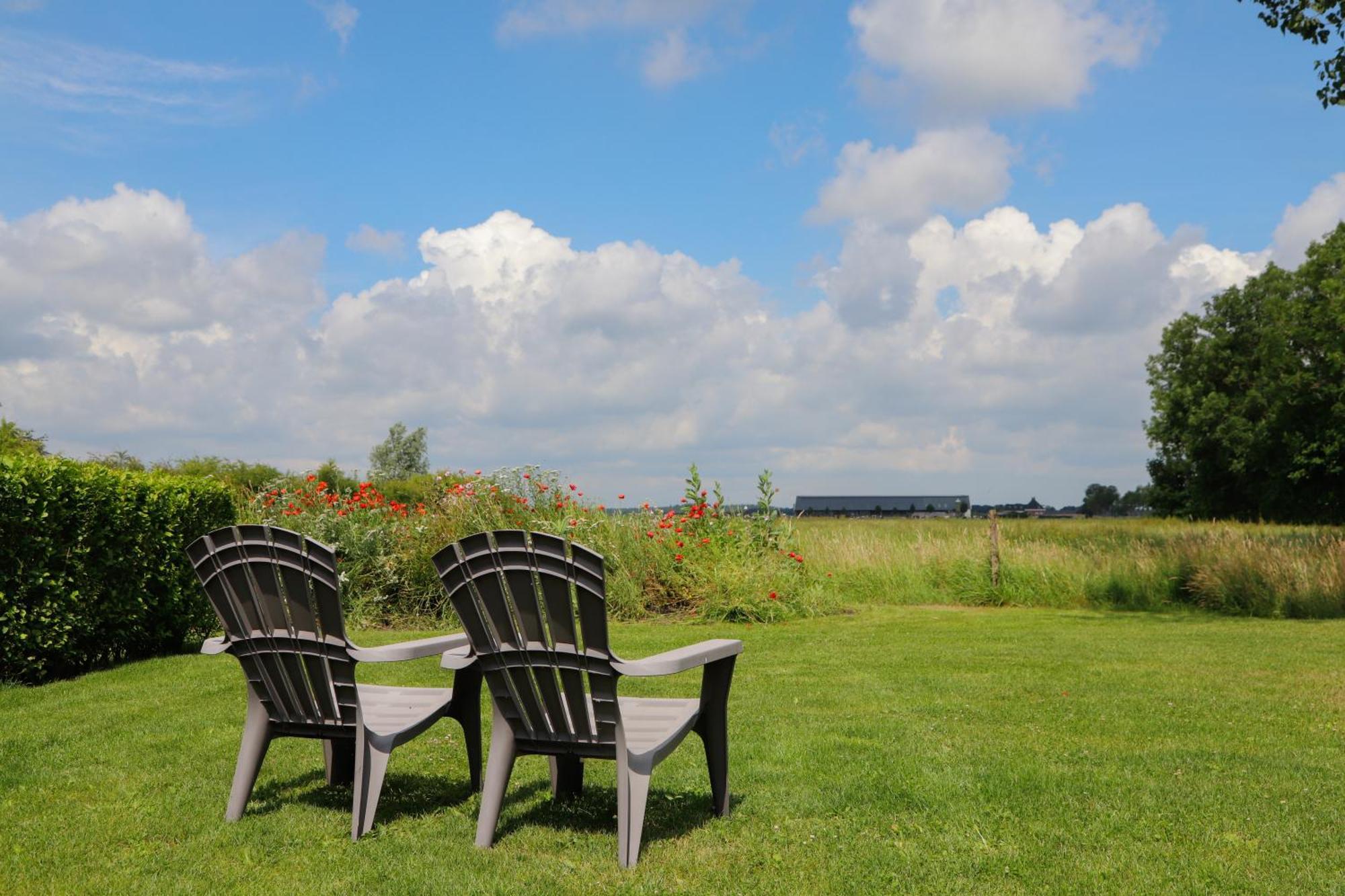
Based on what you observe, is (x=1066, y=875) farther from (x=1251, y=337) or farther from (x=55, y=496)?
(x=1251, y=337)

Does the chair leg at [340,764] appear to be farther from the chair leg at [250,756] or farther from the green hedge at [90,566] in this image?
the green hedge at [90,566]

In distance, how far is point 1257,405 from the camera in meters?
39.6

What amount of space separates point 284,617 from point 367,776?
2.51ft

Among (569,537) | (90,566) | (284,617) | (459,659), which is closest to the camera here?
(459,659)

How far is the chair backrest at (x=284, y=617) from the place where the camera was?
14.3 ft

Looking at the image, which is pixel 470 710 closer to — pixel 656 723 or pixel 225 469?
pixel 656 723

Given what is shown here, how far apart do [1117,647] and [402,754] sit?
25.4ft

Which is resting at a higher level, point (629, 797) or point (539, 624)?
point (539, 624)

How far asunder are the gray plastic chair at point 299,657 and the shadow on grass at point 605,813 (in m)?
0.51

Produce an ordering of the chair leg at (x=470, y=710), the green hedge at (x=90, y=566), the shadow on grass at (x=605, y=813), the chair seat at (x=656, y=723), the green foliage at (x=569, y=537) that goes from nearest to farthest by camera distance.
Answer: the chair seat at (x=656, y=723)
the shadow on grass at (x=605, y=813)
the chair leg at (x=470, y=710)
the green hedge at (x=90, y=566)
the green foliage at (x=569, y=537)

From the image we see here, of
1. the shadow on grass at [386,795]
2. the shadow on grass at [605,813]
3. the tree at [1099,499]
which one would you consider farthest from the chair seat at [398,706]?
the tree at [1099,499]

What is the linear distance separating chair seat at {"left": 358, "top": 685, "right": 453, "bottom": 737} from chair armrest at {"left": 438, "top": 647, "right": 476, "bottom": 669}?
1.50ft

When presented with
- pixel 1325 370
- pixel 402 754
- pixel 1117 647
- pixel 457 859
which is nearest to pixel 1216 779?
pixel 457 859

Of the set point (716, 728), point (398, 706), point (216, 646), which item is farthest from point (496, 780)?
point (216, 646)
